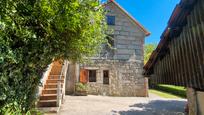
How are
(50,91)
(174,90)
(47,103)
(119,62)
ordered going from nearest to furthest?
(47,103)
(50,91)
(119,62)
(174,90)

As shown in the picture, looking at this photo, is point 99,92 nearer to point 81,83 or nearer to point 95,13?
point 81,83

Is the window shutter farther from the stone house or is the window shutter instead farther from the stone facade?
the stone facade

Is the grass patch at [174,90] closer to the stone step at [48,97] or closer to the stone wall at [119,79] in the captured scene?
the stone wall at [119,79]

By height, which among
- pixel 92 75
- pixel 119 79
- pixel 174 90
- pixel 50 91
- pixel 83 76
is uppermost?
pixel 92 75

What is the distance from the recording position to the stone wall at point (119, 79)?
825 inches

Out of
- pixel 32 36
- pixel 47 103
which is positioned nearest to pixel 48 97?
pixel 47 103

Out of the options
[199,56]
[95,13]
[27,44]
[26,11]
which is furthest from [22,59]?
[199,56]

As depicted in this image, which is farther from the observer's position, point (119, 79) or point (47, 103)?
point (119, 79)

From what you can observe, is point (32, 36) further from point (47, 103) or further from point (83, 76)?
point (83, 76)

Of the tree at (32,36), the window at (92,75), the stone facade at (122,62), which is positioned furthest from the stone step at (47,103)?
the window at (92,75)

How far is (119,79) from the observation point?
21281 mm

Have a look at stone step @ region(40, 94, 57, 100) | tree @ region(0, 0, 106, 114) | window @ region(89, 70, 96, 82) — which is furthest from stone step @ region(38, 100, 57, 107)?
window @ region(89, 70, 96, 82)

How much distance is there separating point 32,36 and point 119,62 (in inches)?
658

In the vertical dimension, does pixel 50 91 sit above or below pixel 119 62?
below
